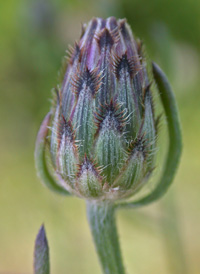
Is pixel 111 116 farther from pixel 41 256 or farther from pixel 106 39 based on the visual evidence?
pixel 41 256

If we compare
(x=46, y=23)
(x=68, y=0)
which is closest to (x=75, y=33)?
(x=46, y=23)

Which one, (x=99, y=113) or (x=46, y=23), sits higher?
(x=46, y=23)

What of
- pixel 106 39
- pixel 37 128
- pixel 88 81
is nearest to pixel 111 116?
pixel 88 81

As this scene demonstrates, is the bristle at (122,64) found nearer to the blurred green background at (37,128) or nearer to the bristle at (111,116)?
the bristle at (111,116)

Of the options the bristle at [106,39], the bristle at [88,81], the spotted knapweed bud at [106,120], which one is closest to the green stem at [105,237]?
the spotted knapweed bud at [106,120]

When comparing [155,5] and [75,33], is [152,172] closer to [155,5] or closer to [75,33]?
[75,33]

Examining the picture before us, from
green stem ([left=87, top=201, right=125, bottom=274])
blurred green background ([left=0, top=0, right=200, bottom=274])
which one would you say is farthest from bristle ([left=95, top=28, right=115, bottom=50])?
blurred green background ([left=0, top=0, right=200, bottom=274])

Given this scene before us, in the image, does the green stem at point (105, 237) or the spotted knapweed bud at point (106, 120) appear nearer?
the spotted knapweed bud at point (106, 120)
